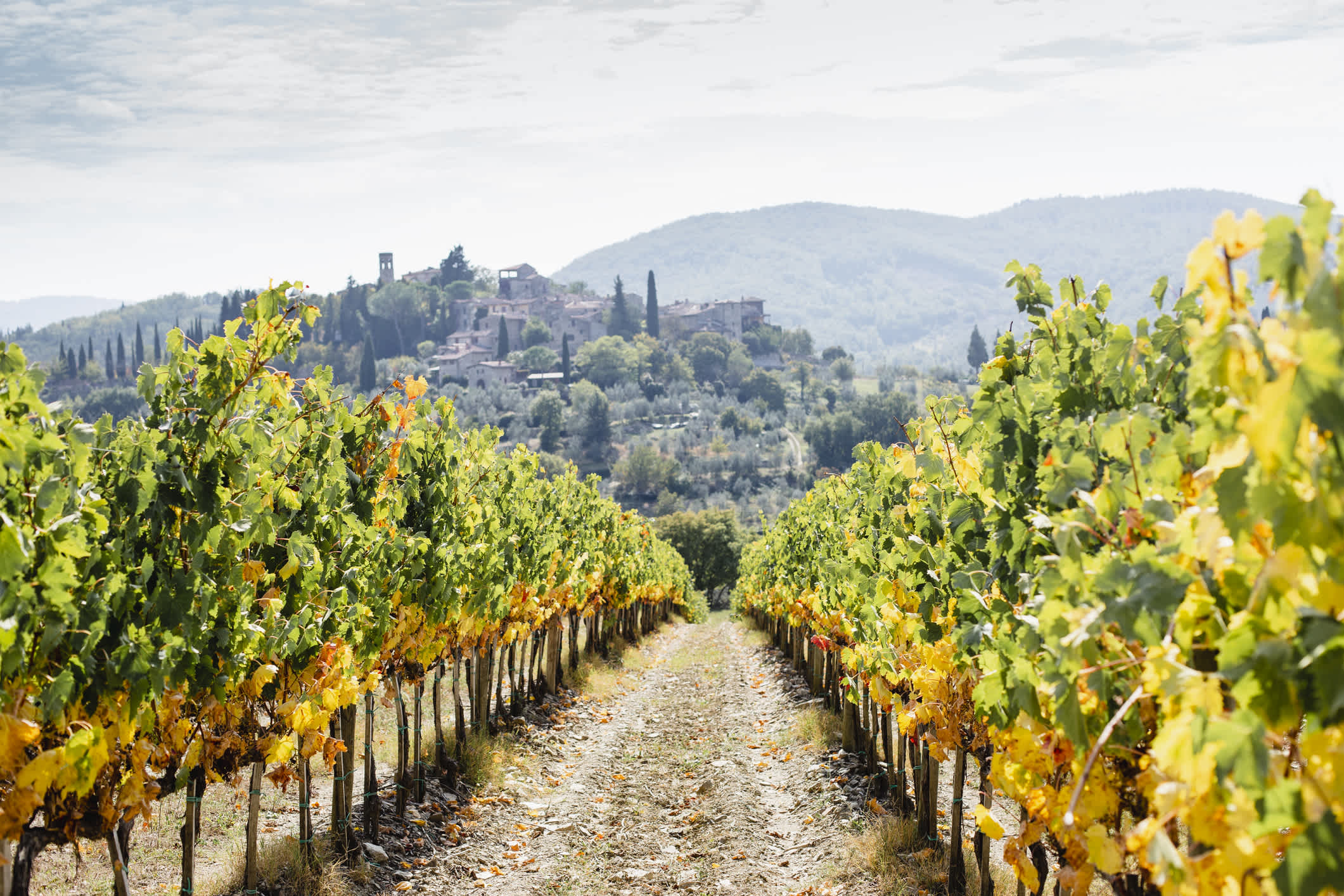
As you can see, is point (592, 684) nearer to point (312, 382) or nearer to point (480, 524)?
point (480, 524)

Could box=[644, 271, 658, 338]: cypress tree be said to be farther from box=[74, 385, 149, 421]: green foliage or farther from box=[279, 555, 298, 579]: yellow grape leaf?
box=[279, 555, 298, 579]: yellow grape leaf

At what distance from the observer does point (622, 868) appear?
29.4ft

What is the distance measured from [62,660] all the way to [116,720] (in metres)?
0.42

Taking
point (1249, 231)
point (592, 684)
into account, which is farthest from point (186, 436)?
point (592, 684)

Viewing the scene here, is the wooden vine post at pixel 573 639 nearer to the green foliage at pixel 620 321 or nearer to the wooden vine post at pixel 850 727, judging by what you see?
the wooden vine post at pixel 850 727

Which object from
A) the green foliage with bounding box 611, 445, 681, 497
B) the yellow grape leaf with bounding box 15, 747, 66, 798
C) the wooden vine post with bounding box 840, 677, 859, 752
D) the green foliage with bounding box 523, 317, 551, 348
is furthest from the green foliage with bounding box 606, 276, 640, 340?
the yellow grape leaf with bounding box 15, 747, 66, 798

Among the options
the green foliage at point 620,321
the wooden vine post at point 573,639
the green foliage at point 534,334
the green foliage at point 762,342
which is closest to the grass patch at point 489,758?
the wooden vine post at point 573,639

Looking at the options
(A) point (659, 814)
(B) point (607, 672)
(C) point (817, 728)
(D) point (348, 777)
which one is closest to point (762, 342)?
(B) point (607, 672)

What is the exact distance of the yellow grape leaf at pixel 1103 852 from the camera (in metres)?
3.18

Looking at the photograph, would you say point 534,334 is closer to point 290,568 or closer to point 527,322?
point 527,322

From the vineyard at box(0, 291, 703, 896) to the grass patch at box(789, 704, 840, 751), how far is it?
5.58m

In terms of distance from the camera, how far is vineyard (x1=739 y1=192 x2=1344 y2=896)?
186cm

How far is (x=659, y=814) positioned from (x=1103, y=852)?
802 centimetres

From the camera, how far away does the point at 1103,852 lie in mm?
3236
